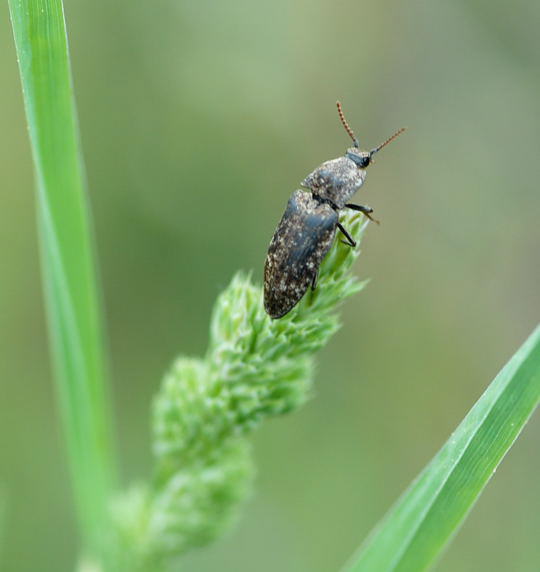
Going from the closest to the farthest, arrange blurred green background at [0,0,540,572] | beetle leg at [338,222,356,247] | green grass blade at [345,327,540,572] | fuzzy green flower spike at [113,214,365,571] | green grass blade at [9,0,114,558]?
1. green grass blade at [345,327,540,572]
2. green grass blade at [9,0,114,558]
3. fuzzy green flower spike at [113,214,365,571]
4. beetle leg at [338,222,356,247]
5. blurred green background at [0,0,540,572]

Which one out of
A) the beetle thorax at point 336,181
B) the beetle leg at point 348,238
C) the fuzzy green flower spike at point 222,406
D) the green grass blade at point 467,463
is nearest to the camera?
the green grass blade at point 467,463

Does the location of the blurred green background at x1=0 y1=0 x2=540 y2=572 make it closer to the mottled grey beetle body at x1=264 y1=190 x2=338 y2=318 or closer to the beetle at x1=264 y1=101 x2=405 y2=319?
the beetle at x1=264 y1=101 x2=405 y2=319

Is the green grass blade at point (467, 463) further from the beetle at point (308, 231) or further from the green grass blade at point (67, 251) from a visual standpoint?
the green grass blade at point (67, 251)

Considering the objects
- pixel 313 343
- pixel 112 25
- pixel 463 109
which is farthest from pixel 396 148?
pixel 313 343

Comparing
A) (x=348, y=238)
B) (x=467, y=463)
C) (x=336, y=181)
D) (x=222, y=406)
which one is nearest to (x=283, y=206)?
(x=336, y=181)

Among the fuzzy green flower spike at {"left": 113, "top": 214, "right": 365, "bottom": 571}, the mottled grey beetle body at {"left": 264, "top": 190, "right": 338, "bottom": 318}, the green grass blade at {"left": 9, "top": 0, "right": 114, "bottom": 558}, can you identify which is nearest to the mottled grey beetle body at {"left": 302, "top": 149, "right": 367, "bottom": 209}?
the mottled grey beetle body at {"left": 264, "top": 190, "right": 338, "bottom": 318}

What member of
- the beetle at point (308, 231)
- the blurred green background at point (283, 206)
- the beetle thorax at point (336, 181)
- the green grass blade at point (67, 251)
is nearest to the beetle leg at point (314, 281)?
the beetle at point (308, 231)

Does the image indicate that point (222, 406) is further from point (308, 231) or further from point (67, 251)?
point (308, 231)
